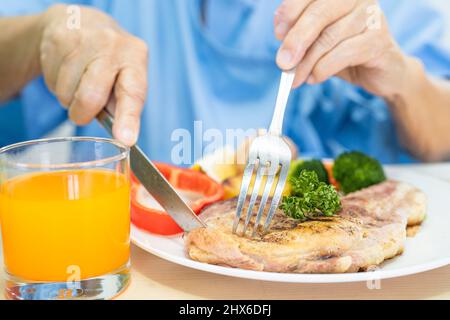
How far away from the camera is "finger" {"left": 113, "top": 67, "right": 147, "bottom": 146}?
1260 mm

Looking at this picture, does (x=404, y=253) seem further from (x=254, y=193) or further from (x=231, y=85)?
(x=231, y=85)

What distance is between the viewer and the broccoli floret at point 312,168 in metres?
1.60

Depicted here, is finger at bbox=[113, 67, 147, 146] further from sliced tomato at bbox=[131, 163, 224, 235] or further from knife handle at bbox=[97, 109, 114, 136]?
sliced tomato at bbox=[131, 163, 224, 235]

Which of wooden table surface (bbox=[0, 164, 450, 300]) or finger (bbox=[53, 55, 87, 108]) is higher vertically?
finger (bbox=[53, 55, 87, 108])

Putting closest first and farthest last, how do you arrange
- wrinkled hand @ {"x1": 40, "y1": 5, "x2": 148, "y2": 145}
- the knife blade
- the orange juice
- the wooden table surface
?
the orange juice
the wooden table surface
the knife blade
wrinkled hand @ {"x1": 40, "y1": 5, "x2": 148, "y2": 145}

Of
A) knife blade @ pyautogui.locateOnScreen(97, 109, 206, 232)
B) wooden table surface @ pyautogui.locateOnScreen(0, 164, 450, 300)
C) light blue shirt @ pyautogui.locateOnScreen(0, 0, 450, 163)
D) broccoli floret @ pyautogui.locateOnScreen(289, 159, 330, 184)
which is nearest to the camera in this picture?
wooden table surface @ pyautogui.locateOnScreen(0, 164, 450, 300)

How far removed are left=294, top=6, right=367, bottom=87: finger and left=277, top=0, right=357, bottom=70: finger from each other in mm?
42

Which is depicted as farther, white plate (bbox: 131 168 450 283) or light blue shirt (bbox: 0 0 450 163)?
light blue shirt (bbox: 0 0 450 163)

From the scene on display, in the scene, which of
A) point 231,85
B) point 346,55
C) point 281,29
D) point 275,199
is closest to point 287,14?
point 281,29

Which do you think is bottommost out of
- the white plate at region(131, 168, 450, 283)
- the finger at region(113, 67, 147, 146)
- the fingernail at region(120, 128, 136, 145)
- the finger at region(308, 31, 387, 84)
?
the white plate at region(131, 168, 450, 283)

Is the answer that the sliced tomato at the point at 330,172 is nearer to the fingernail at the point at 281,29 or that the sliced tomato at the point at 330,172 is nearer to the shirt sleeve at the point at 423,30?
the fingernail at the point at 281,29

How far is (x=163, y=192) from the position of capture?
1.21m

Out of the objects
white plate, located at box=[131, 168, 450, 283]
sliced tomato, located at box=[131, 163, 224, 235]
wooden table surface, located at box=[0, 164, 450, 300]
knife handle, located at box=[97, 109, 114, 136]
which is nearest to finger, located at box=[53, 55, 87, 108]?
knife handle, located at box=[97, 109, 114, 136]
